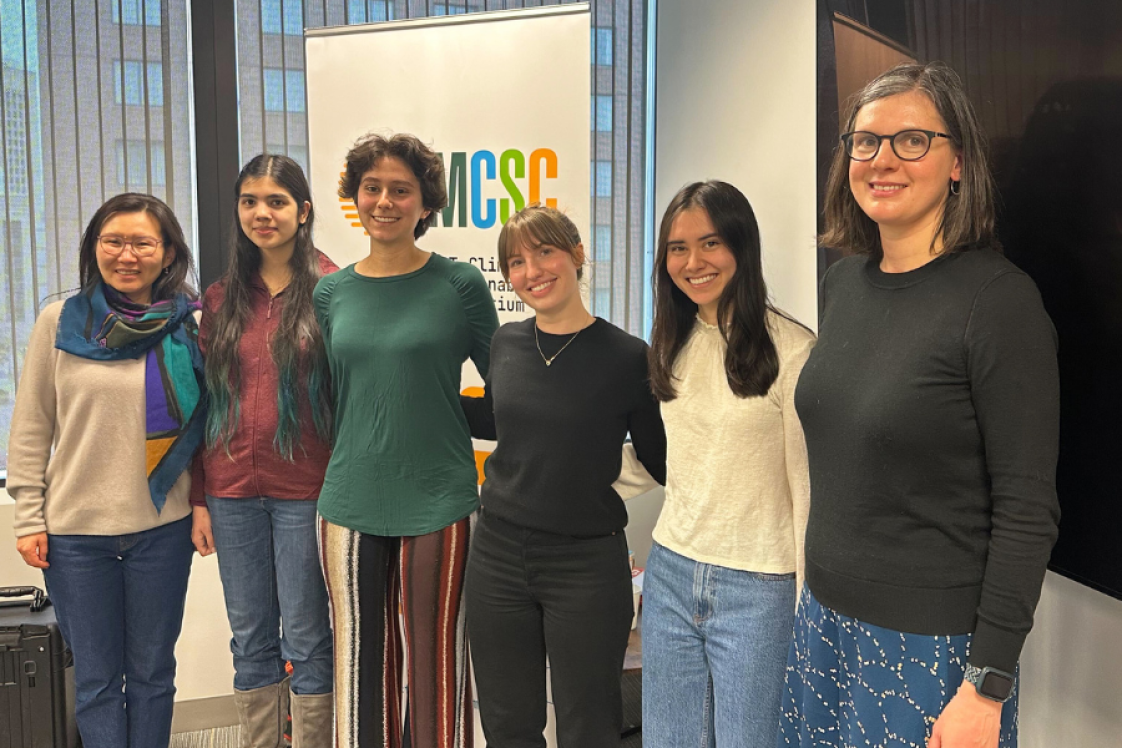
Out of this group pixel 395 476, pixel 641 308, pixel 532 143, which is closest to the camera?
pixel 395 476

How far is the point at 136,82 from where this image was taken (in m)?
3.20

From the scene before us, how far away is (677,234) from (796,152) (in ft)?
2.68

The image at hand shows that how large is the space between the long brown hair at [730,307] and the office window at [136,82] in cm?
242

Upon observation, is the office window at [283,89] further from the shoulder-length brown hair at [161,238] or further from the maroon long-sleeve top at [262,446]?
the maroon long-sleeve top at [262,446]

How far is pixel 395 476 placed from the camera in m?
1.92

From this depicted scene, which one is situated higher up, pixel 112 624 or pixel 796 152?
pixel 796 152

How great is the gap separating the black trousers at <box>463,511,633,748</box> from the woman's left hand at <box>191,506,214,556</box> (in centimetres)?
83

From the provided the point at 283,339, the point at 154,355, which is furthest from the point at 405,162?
the point at 154,355

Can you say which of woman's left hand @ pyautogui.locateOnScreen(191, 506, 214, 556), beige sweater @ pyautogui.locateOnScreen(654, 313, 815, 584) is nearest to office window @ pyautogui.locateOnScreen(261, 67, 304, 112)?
woman's left hand @ pyautogui.locateOnScreen(191, 506, 214, 556)

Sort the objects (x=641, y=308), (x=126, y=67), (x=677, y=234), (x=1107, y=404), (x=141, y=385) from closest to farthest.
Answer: (x=1107, y=404) → (x=677, y=234) → (x=141, y=385) → (x=126, y=67) → (x=641, y=308)

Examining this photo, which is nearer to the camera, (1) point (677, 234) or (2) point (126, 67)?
(1) point (677, 234)

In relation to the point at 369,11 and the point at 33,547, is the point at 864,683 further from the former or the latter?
the point at 369,11

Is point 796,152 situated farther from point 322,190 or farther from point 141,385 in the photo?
point 141,385

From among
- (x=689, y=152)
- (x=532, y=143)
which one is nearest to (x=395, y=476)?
(x=532, y=143)
